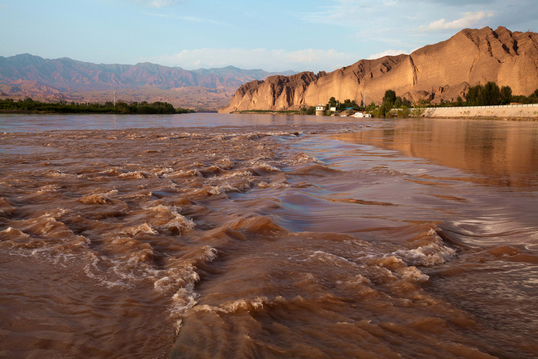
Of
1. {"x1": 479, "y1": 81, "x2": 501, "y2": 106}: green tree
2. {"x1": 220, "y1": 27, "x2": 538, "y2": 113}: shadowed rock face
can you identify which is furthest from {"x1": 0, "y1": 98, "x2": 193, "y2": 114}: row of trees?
{"x1": 220, "y1": 27, "x2": 538, "y2": 113}: shadowed rock face

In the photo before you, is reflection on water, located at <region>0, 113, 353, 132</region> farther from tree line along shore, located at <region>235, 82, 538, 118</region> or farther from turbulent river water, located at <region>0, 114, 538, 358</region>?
tree line along shore, located at <region>235, 82, 538, 118</region>

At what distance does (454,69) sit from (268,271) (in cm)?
11488

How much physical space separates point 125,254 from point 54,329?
1143mm

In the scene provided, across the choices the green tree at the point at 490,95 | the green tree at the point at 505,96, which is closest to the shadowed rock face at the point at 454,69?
the green tree at the point at 505,96

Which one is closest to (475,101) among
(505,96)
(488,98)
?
(488,98)

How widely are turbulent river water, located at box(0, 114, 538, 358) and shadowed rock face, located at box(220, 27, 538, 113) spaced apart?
97.3 meters

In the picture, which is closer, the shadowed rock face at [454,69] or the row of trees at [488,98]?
the row of trees at [488,98]

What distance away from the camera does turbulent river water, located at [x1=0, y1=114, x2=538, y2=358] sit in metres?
1.93

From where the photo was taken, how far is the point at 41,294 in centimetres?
241

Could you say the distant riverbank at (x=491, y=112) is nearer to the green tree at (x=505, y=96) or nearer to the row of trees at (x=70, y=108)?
the green tree at (x=505, y=96)

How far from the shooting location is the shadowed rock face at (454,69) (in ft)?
273

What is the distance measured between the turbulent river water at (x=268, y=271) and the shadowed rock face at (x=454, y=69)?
97.3 metres

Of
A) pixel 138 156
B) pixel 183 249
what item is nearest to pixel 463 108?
pixel 138 156

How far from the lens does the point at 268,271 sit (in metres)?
2.80
